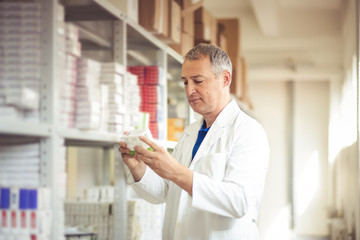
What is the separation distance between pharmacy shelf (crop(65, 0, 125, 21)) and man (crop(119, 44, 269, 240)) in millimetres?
450

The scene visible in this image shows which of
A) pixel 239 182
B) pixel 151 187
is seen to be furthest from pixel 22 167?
pixel 239 182

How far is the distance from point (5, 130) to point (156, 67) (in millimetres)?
1741

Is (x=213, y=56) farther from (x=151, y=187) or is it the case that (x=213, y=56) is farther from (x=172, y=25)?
(x=172, y=25)

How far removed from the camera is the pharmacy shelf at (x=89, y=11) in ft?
7.74

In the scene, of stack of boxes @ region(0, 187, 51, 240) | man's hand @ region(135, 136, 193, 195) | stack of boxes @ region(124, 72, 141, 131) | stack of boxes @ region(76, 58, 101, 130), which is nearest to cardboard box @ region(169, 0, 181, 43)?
stack of boxes @ region(124, 72, 141, 131)

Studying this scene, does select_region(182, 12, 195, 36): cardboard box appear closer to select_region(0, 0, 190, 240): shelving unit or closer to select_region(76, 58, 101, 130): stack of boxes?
select_region(0, 0, 190, 240): shelving unit

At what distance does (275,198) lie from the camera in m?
9.92

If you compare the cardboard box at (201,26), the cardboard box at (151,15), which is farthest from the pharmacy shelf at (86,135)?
the cardboard box at (201,26)

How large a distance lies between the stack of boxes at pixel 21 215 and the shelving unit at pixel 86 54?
86 mm

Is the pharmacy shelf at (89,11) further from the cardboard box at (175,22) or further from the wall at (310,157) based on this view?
the wall at (310,157)

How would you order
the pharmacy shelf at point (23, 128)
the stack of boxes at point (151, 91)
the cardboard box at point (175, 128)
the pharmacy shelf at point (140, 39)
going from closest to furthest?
1. the pharmacy shelf at point (23, 128)
2. the pharmacy shelf at point (140, 39)
3. the stack of boxes at point (151, 91)
4. the cardboard box at point (175, 128)

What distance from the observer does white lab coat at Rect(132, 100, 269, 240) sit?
6.55 ft

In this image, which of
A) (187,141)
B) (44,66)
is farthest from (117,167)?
(44,66)

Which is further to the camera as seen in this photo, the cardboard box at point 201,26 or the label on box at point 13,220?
the cardboard box at point 201,26
